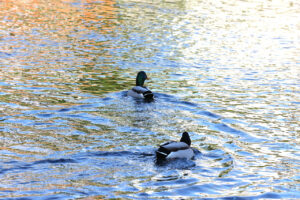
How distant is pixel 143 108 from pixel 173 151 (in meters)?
4.76

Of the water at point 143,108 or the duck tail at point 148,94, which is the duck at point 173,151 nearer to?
the water at point 143,108

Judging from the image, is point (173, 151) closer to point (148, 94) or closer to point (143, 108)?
point (143, 108)

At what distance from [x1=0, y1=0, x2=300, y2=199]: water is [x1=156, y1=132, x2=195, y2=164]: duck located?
201 millimetres

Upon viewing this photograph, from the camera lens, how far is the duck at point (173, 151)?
11.3 metres

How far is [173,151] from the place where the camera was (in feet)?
37.7

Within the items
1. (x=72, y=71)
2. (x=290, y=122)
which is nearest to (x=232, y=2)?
(x=72, y=71)

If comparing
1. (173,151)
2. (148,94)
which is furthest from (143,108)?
(173,151)

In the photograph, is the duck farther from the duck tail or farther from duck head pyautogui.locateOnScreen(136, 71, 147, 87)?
duck head pyautogui.locateOnScreen(136, 71, 147, 87)

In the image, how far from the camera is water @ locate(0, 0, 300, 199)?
10.4 m

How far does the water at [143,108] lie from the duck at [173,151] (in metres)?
0.20

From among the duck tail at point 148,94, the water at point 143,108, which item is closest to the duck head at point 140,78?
the water at point 143,108

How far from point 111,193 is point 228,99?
9.23 m

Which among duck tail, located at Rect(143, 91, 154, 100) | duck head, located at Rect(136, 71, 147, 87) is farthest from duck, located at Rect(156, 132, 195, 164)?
duck head, located at Rect(136, 71, 147, 87)

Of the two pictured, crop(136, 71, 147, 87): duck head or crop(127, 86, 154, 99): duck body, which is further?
crop(136, 71, 147, 87): duck head
